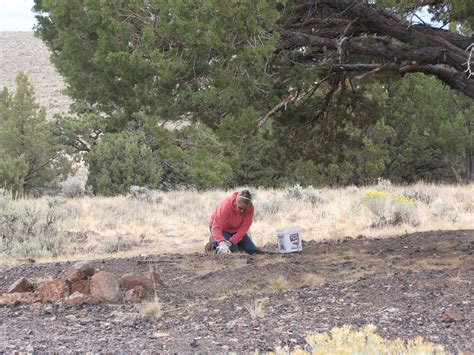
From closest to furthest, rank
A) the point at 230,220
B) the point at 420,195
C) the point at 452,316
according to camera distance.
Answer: the point at 452,316 < the point at 230,220 < the point at 420,195

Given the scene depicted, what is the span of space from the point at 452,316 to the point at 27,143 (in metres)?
24.0

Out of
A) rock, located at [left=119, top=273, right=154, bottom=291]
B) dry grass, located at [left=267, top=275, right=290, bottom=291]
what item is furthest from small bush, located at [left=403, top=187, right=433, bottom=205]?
rock, located at [left=119, top=273, right=154, bottom=291]

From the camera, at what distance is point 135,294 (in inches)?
279

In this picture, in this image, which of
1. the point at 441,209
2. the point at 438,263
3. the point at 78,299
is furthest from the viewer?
the point at 441,209

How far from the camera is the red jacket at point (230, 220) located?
958cm

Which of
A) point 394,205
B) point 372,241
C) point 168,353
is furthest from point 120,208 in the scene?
point 168,353

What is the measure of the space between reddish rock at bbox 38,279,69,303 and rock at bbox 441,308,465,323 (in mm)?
4029

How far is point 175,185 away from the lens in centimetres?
2830

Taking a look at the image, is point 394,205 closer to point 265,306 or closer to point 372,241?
point 372,241

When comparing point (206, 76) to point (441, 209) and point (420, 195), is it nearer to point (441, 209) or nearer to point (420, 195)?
point (441, 209)

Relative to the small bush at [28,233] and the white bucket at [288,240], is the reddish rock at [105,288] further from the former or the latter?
the small bush at [28,233]

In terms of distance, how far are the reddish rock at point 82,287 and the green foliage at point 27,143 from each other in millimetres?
19465

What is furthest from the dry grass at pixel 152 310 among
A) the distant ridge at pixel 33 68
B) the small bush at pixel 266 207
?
the distant ridge at pixel 33 68

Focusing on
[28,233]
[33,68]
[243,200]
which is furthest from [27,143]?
[33,68]
